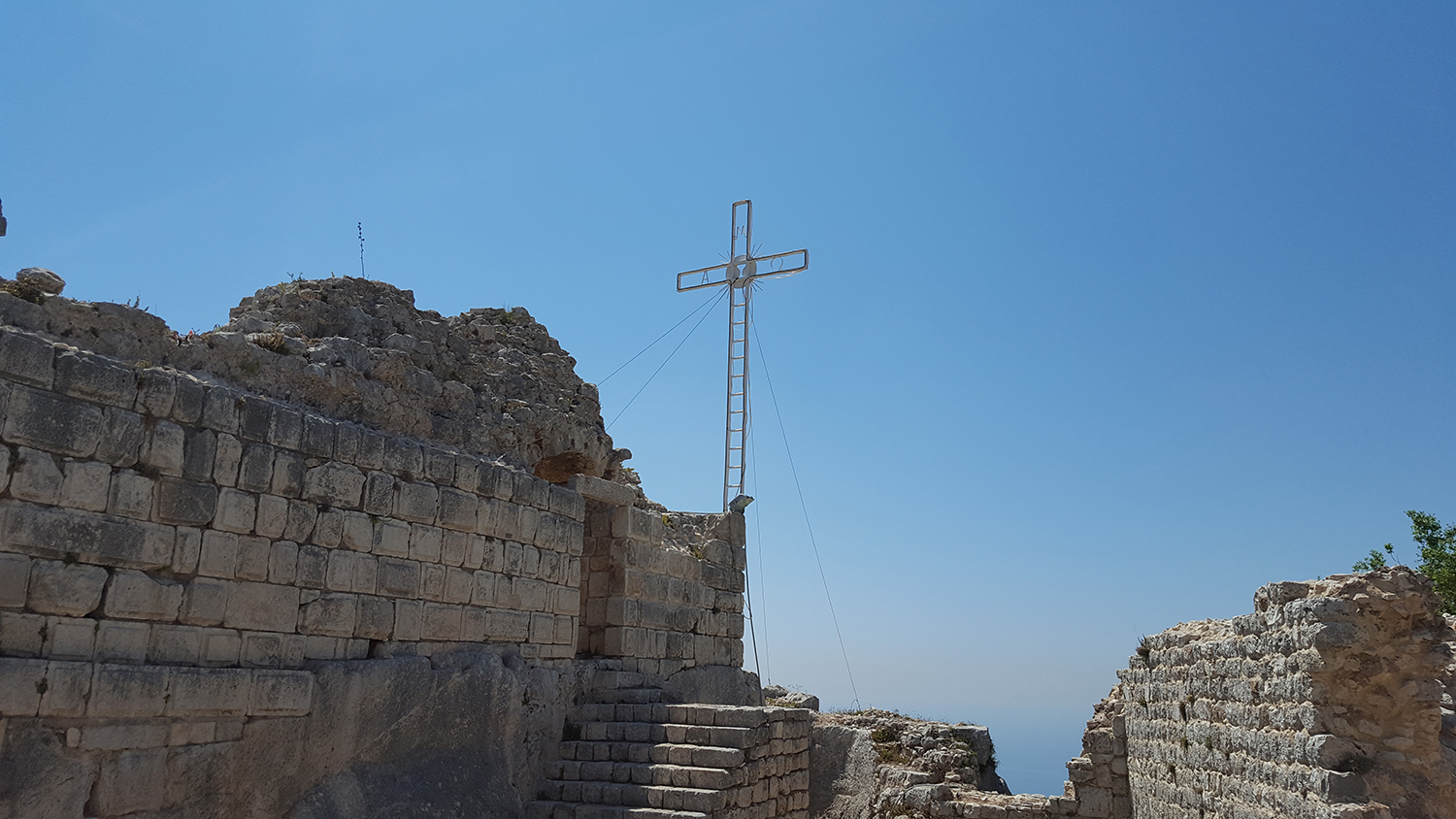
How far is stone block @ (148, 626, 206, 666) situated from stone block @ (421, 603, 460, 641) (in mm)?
2051

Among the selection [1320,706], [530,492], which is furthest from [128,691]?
[1320,706]

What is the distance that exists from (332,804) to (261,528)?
2.15 metres

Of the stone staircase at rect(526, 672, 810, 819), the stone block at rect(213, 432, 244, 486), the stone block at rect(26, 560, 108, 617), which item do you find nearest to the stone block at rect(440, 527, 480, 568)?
the stone block at rect(213, 432, 244, 486)

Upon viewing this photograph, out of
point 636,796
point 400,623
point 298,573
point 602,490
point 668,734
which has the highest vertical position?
point 602,490

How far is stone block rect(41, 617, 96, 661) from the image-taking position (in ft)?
20.7

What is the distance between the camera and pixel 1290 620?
25.7ft

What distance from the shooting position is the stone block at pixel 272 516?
298 inches

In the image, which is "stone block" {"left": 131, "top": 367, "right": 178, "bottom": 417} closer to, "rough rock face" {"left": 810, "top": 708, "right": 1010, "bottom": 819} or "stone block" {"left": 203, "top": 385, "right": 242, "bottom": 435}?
"stone block" {"left": 203, "top": 385, "right": 242, "bottom": 435}

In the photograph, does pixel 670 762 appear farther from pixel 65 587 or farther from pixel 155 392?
pixel 155 392

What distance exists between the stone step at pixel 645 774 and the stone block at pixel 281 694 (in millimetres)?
2799

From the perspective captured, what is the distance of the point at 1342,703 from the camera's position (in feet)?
23.9

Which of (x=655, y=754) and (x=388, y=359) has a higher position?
(x=388, y=359)

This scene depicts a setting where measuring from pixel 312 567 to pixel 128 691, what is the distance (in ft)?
5.23

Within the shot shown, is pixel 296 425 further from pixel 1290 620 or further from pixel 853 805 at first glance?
pixel 853 805
